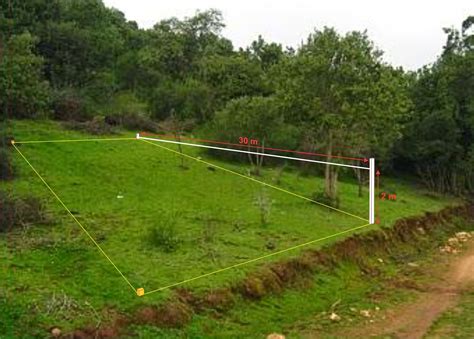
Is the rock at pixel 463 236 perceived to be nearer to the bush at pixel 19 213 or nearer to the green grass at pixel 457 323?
the green grass at pixel 457 323

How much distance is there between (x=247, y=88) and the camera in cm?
4662

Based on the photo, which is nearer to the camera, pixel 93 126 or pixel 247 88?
pixel 93 126

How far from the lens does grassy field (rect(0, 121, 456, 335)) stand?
13586 millimetres

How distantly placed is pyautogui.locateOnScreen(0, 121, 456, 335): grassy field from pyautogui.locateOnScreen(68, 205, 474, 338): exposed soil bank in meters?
0.33

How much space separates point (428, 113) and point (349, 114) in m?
19.0

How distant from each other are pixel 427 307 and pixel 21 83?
73.2 ft

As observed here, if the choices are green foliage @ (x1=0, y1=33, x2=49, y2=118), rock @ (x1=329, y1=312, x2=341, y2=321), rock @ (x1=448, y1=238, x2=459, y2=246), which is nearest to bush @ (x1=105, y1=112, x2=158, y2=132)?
green foliage @ (x1=0, y1=33, x2=49, y2=118)

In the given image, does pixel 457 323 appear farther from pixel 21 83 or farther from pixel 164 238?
pixel 21 83

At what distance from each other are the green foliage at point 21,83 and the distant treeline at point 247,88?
7cm

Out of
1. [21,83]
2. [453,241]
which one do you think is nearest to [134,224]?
[21,83]

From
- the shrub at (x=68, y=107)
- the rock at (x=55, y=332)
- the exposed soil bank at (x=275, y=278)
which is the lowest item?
the exposed soil bank at (x=275, y=278)

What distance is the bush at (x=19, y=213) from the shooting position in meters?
17.2

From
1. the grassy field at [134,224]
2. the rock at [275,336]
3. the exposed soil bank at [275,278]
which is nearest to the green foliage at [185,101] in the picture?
the grassy field at [134,224]

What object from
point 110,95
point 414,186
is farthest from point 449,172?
point 110,95
